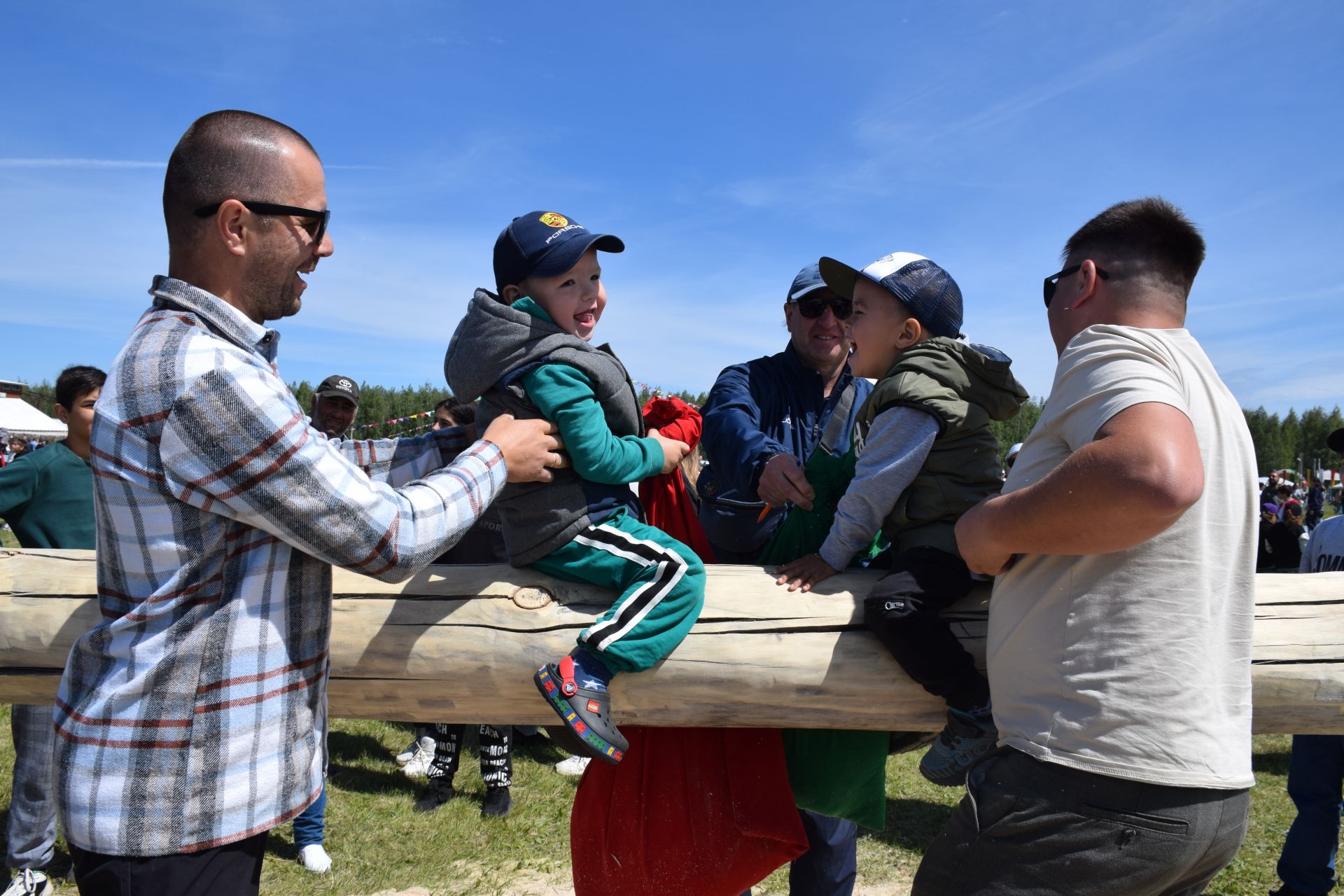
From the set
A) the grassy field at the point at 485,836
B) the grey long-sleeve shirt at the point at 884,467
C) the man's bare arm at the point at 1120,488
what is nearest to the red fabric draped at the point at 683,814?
the grey long-sleeve shirt at the point at 884,467

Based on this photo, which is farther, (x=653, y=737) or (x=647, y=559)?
(x=653, y=737)

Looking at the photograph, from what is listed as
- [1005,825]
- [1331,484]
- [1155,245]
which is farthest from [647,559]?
[1331,484]

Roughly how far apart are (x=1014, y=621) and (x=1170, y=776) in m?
0.42

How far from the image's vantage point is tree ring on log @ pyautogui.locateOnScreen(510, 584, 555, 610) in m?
2.54

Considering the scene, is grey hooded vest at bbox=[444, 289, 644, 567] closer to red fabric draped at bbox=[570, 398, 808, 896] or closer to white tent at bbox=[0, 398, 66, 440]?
red fabric draped at bbox=[570, 398, 808, 896]

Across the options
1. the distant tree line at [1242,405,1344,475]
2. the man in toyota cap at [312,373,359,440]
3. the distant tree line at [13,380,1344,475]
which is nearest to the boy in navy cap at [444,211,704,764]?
the man in toyota cap at [312,373,359,440]

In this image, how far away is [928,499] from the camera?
2.41 m

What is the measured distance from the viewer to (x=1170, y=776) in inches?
68.4

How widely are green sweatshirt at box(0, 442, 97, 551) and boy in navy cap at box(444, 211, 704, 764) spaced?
3.54 meters

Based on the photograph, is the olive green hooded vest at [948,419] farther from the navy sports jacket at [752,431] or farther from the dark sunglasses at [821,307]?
the dark sunglasses at [821,307]

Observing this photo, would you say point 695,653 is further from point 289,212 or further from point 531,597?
point 289,212

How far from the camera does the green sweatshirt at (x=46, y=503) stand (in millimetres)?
4746

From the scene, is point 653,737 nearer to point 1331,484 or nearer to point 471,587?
point 471,587

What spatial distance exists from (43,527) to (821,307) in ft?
14.8
